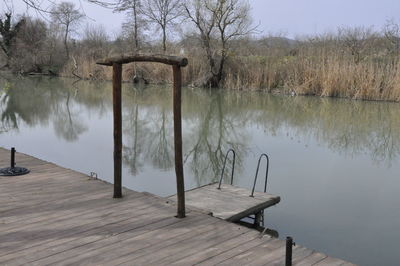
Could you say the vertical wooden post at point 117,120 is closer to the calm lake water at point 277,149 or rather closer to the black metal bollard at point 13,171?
the black metal bollard at point 13,171

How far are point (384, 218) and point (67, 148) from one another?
16.1 feet

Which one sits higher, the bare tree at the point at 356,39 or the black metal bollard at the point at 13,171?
the bare tree at the point at 356,39

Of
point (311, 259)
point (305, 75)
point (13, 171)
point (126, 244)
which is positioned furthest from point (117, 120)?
point (305, 75)

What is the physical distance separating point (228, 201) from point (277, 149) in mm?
3764

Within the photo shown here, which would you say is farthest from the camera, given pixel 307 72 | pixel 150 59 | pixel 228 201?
pixel 307 72

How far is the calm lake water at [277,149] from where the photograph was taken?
3869 mm

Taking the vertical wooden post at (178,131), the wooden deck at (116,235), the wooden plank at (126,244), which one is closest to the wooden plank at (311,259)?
the wooden deck at (116,235)

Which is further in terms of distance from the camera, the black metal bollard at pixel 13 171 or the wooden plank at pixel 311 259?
the black metal bollard at pixel 13 171

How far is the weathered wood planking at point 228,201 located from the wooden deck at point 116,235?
1.36 ft

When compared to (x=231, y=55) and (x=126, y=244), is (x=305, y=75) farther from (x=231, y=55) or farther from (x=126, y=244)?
(x=126, y=244)

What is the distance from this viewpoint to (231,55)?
18.8m

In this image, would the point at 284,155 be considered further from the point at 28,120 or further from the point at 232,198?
the point at 28,120

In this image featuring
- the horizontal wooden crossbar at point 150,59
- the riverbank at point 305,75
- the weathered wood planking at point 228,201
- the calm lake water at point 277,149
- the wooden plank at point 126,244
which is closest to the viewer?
the wooden plank at point 126,244

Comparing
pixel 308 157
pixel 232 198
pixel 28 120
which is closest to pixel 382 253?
pixel 232 198
